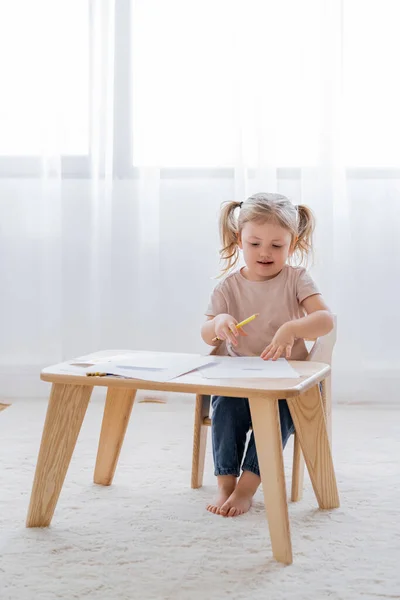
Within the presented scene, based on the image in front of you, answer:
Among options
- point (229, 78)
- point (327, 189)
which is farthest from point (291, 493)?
point (229, 78)

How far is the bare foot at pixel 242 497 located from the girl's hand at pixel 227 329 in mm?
251

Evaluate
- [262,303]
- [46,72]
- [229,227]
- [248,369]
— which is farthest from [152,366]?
[46,72]

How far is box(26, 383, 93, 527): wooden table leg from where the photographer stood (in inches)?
53.8

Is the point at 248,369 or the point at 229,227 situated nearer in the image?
the point at 248,369

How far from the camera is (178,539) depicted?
1334mm

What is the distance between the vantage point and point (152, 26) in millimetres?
2580

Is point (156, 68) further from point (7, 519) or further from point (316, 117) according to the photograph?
point (7, 519)

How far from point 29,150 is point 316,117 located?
940mm

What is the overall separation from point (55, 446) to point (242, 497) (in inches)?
14.1

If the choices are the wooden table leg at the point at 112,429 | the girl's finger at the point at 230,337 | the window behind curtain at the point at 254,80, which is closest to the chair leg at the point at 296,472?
the girl's finger at the point at 230,337

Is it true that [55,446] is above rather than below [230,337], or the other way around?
below

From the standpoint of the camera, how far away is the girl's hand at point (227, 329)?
4.92 feet

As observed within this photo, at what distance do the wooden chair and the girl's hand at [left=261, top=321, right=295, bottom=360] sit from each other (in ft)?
0.20

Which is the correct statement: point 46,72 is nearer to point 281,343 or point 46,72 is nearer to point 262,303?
point 262,303
